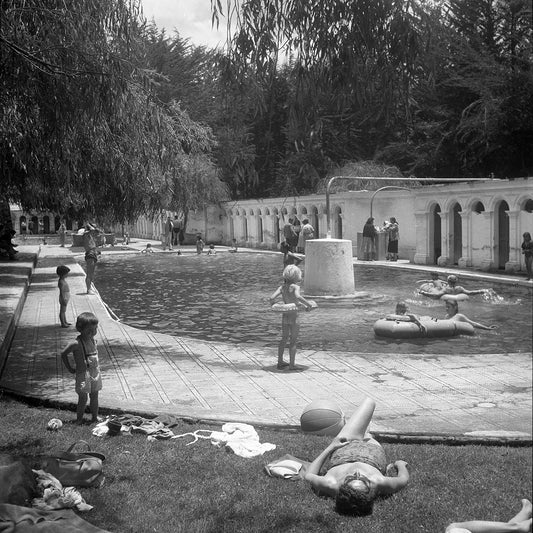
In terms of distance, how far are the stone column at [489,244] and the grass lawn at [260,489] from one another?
51.0 feet

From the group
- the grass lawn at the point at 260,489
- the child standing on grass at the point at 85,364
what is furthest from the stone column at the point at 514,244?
the child standing on grass at the point at 85,364

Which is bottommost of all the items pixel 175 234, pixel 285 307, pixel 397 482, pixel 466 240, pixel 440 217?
pixel 397 482

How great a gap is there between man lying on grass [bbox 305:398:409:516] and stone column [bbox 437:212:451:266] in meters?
17.8

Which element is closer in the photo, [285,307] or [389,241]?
[285,307]

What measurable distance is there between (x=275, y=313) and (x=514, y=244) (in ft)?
28.3

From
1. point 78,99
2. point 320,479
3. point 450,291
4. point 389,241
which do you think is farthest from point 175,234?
point 320,479

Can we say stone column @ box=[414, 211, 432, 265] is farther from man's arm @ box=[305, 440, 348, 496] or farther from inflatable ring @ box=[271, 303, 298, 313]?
man's arm @ box=[305, 440, 348, 496]

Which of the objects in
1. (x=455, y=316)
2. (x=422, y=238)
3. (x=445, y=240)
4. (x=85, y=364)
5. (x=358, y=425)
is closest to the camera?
(x=358, y=425)

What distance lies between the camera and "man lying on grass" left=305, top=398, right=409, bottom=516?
421cm

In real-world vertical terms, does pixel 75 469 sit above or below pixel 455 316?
below

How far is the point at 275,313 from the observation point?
44.4 feet

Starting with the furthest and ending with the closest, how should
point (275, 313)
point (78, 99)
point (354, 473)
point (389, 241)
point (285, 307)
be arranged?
point (389, 241) → point (275, 313) → point (285, 307) → point (78, 99) → point (354, 473)

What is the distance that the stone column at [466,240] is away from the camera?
2108cm

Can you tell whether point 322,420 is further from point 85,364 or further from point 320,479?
point 85,364
